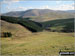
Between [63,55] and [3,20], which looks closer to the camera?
[63,55]

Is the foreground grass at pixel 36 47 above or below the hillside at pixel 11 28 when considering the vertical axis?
below

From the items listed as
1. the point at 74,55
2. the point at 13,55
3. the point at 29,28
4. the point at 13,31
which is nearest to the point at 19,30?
the point at 13,31

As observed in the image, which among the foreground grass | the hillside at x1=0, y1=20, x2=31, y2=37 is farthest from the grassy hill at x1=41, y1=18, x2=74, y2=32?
the foreground grass

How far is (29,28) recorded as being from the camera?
5953cm

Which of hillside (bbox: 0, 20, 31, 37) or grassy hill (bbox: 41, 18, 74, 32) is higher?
hillside (bbox: 0, 20, 31, 37)

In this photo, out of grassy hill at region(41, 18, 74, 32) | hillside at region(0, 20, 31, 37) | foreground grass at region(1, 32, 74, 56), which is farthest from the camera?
grassy hill at region(41, 18, 74, 32)

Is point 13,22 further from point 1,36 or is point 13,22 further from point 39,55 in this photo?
point 39,55

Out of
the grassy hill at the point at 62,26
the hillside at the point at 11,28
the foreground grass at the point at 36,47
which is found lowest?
the grassy hill at the point at 62,26

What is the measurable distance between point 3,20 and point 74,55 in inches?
1921

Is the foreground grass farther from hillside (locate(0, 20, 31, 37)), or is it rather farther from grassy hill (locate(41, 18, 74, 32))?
grassy hill (locate(41, 18, 74, 32))

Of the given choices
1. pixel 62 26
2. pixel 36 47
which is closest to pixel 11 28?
pixel 36 47

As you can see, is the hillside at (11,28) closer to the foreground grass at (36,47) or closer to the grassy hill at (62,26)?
the foreground grass at (36,47)

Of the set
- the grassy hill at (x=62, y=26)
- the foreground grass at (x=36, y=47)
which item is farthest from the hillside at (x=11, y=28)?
the grassy hill at (x=62, y=26)

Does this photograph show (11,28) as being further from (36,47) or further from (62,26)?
(62,26)
